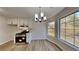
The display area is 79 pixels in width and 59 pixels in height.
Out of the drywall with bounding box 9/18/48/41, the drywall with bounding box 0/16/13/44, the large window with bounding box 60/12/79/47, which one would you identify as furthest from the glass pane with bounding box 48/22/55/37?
the drywall with bounding box 0/16/13/44

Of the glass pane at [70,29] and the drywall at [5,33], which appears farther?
the glass pane at [70,29]

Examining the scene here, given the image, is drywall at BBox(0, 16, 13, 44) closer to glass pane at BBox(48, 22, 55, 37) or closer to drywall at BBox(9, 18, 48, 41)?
drywall at BBox(9, 18, 48, 41)

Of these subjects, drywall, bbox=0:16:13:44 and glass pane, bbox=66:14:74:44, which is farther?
glass pane, bbox=66:14:74:44

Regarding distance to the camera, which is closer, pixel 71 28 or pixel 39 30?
pixel 39 30

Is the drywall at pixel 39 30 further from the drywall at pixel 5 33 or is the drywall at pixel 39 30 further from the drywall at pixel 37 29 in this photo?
the drywall at pixel 5 33

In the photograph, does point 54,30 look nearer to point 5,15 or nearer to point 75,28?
point 75,28

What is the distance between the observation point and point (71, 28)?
2.86 meters

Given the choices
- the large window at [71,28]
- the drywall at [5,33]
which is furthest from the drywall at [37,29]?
the large window at [71,28]

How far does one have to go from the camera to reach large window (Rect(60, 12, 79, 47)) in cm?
261

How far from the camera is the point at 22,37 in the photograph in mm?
2836

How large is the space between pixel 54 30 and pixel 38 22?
53 cm

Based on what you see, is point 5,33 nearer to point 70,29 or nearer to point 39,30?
point 39,30

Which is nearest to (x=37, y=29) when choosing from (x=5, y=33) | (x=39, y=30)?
(x=39, y=30)

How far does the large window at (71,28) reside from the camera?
2612 millimetres
